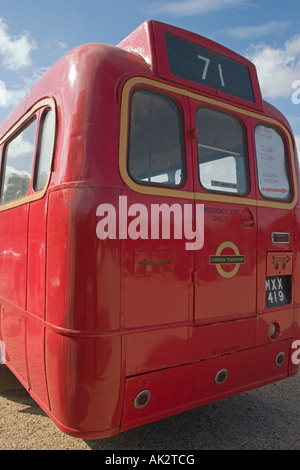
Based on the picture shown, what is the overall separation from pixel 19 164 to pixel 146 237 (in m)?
1.61

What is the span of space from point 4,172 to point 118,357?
2427 mm

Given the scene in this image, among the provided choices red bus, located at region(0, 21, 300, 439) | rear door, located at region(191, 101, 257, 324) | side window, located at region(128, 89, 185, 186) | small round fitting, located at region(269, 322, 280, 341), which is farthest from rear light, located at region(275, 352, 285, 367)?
side window, located at region(128, 89, 185, 186)

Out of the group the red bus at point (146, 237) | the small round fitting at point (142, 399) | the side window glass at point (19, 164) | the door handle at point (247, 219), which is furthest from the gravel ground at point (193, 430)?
the side window glass at point (19, 164)

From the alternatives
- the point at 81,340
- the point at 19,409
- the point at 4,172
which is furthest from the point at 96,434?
the point at 4,172

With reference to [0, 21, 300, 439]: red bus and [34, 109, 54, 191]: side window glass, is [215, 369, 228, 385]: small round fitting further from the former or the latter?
[34, 109, 54, 191]: side window glass

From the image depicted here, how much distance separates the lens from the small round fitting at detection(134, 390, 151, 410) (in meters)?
2.50

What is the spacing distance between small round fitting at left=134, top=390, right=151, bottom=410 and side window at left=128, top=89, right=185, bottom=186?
54.2 inches

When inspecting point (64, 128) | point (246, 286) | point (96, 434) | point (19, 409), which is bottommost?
point (19, 409)

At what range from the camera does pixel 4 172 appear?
12.8ft

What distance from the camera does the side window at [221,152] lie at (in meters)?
2.95

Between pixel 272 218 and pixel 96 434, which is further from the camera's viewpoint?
pixel 272 218

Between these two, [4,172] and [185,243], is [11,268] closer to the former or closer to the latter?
[4,172]

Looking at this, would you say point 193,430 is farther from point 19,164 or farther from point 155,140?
Answer: point 19,164

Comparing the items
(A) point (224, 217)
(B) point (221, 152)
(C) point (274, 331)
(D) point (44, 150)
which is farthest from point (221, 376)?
(D) point (44, 150)
